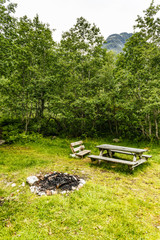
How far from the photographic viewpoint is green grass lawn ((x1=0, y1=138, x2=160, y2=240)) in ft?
9.08

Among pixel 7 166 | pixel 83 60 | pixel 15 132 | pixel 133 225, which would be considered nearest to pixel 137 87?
pixel 83 60

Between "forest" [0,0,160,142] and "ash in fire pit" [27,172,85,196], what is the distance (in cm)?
726

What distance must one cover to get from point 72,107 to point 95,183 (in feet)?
28.5

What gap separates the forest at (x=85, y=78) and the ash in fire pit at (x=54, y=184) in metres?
7.26

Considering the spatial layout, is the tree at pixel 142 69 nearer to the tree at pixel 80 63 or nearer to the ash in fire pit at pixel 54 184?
the tree at pixel 80 63

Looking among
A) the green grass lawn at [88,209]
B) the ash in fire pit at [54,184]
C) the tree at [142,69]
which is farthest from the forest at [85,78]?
the ash in fire pit at [54,184]

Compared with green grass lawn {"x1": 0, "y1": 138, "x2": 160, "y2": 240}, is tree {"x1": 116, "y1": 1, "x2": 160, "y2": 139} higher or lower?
higher

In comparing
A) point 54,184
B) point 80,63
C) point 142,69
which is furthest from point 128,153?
point 80,63

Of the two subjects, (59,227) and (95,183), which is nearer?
(59,227)

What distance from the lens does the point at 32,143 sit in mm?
10805

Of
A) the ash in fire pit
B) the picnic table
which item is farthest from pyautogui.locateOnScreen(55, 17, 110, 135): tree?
the ash in fire pit

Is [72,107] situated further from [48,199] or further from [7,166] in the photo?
[48,199]

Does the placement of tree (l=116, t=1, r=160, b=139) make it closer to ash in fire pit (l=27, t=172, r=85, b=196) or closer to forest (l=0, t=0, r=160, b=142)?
forest (l=0, t=0, r=160, b=142)

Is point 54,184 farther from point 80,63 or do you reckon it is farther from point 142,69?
point 80,63
